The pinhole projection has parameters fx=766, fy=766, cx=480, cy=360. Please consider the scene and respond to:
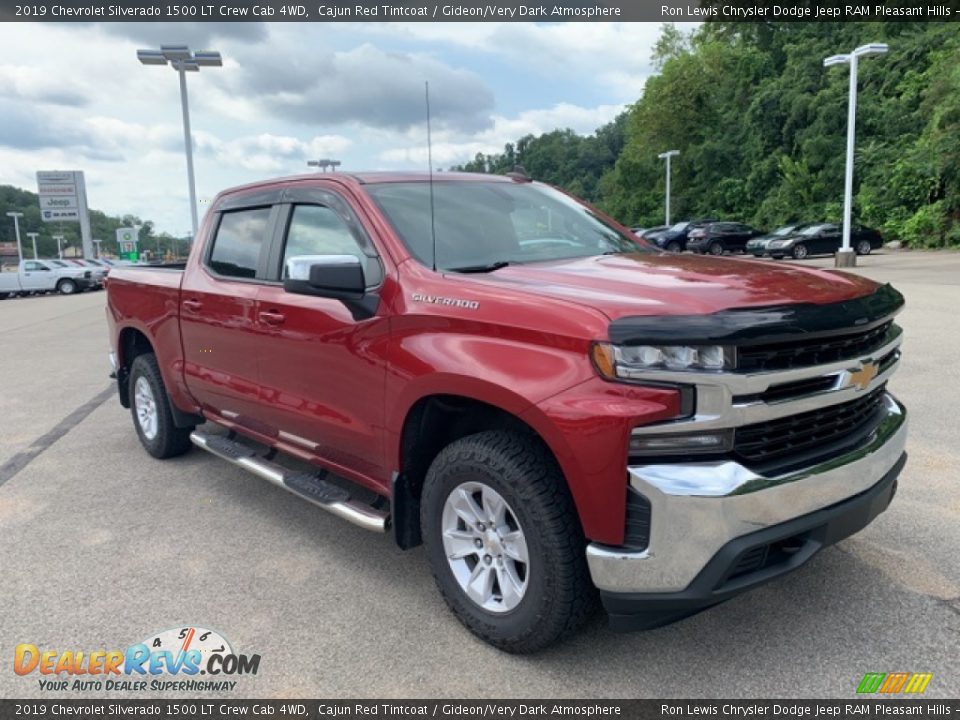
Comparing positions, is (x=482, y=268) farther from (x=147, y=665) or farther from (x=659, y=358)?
(x=147, y=665)

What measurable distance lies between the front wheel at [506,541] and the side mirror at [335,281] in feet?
2.53

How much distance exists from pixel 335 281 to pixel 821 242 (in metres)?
31.2

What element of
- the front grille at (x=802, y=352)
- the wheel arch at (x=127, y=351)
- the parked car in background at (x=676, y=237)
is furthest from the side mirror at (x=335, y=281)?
the parked car in background at (x=676, y=237)

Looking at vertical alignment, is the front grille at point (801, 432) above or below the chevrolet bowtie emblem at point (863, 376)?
below

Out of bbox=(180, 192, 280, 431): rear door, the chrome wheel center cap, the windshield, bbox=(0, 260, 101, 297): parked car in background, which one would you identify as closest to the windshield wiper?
the windshield

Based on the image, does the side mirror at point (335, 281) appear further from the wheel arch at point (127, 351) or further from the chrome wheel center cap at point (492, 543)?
the wheel arch at point (127, 351)

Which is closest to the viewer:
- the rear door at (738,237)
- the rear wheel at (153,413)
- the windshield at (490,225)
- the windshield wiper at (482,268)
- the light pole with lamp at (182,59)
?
the windshield wiper at (482,268)

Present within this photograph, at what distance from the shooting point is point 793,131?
142ft

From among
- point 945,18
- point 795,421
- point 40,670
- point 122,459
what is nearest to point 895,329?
point 795,421

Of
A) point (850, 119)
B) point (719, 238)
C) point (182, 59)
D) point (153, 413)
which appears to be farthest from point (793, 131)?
point (153, 413)

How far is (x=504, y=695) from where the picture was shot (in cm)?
270

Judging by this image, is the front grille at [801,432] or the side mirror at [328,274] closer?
the front grille at [801,432]

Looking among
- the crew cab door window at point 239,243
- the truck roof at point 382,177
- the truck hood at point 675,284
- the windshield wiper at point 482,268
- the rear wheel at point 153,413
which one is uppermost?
the truck roof at point 382,177

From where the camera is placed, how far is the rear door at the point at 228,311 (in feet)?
13.9
